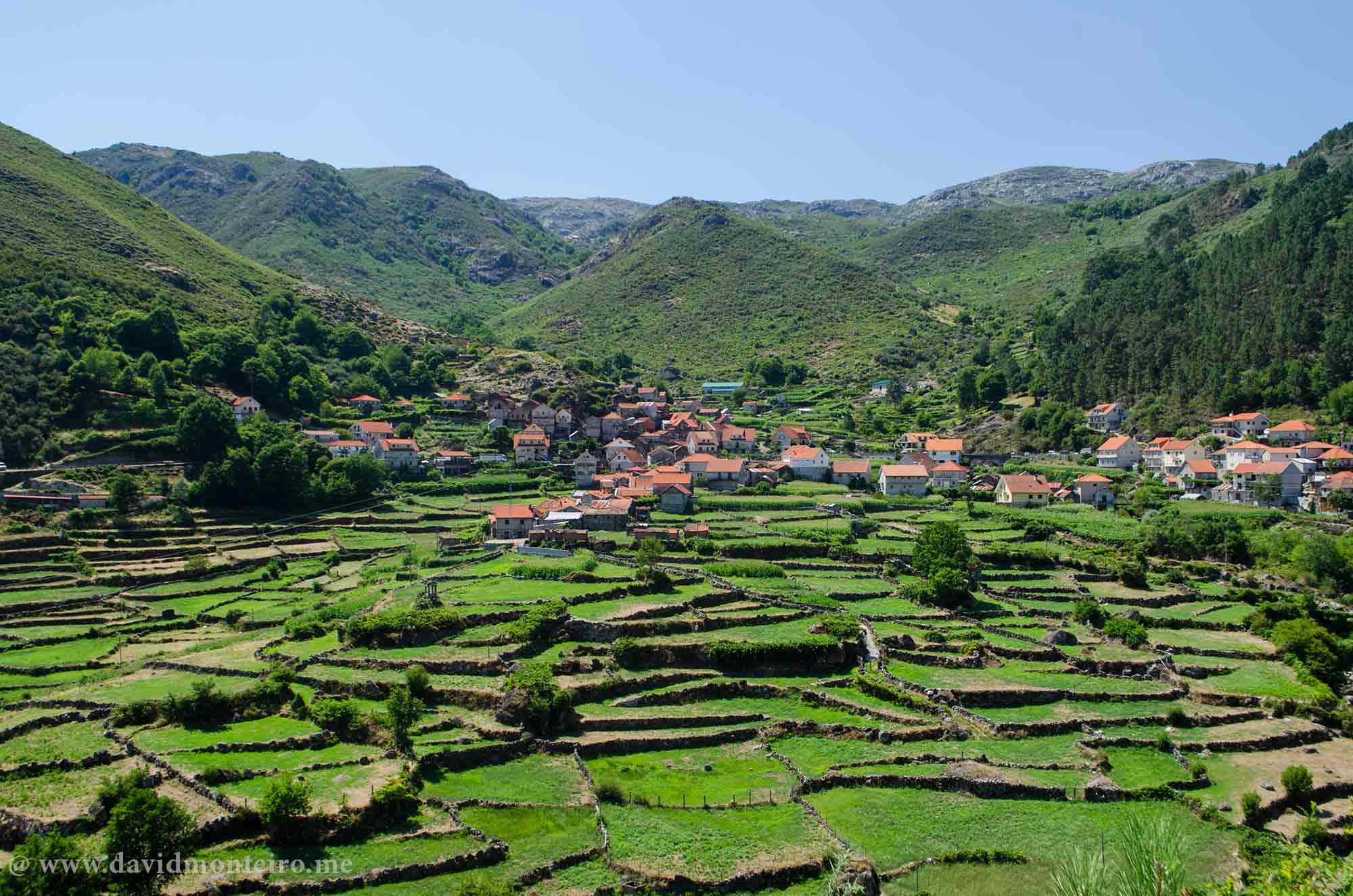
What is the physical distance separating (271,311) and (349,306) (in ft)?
62.4

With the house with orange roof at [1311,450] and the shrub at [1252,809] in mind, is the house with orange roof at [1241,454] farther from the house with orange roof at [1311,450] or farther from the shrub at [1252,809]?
the shrub at [1252,809]

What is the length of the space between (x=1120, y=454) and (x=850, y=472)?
25373mm

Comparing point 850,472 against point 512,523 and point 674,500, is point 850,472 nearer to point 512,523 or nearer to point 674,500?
point 674,500

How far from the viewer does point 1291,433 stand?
250 feet

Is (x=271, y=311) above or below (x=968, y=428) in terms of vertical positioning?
above

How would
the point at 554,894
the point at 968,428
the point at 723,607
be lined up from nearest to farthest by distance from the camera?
the point at 554,894
the point at 723,607
the point at 968,428

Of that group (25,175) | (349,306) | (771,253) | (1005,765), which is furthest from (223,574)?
(771,253)

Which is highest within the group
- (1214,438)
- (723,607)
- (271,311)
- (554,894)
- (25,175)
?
(25,175)

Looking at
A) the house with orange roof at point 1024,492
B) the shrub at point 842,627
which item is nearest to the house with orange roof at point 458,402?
the house with orange roof at point 1024,492

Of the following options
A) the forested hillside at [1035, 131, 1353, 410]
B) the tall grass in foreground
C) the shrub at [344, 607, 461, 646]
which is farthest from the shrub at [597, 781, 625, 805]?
the forested hillside at [1035, 131, 1353, 410]

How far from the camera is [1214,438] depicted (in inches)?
3169

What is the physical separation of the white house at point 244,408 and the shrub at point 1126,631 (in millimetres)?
70714

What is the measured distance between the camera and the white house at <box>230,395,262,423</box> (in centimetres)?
8062

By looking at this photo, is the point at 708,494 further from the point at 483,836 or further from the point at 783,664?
the point at 483,836
